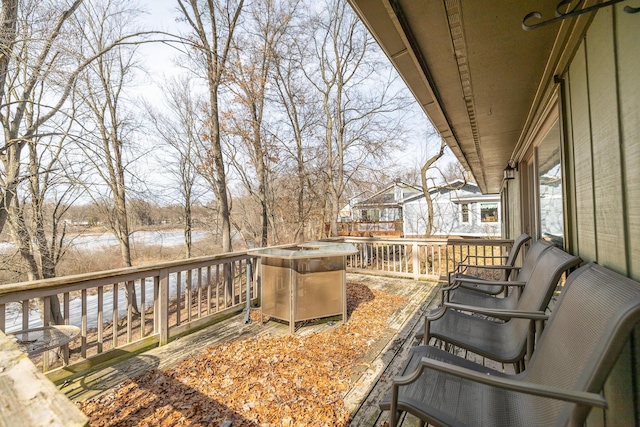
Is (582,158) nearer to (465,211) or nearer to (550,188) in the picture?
(550,188)

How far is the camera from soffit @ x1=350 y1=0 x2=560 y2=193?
4.55 feet

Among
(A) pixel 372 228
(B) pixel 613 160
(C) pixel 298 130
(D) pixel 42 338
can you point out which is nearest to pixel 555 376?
(B) pixel 613 160

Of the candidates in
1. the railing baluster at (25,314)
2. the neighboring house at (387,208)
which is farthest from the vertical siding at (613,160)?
the neighboring house at (387,208)

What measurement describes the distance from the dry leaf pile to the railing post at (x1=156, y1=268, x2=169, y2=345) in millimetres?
614

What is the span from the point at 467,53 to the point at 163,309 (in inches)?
147

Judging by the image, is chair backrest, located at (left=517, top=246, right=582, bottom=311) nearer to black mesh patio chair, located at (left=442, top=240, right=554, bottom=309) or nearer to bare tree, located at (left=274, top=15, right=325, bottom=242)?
black mesh patio chair, located at (left=442, top=240, right=554, bottom=309)

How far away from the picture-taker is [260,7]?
8414 millimetres

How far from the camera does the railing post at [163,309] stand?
10.4 ft

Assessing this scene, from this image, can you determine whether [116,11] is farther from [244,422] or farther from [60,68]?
[244,422]

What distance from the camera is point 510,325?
2121 millimetres

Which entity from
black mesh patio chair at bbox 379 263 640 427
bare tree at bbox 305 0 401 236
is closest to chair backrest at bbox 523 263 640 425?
black mesh patio chair at bbox 379 263 640 427

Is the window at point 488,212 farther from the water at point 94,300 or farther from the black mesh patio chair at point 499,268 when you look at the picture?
the water at point 94,300

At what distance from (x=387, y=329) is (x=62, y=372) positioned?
3.33m

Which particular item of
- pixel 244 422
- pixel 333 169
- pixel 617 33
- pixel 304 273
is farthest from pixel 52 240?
pixel 617 33
